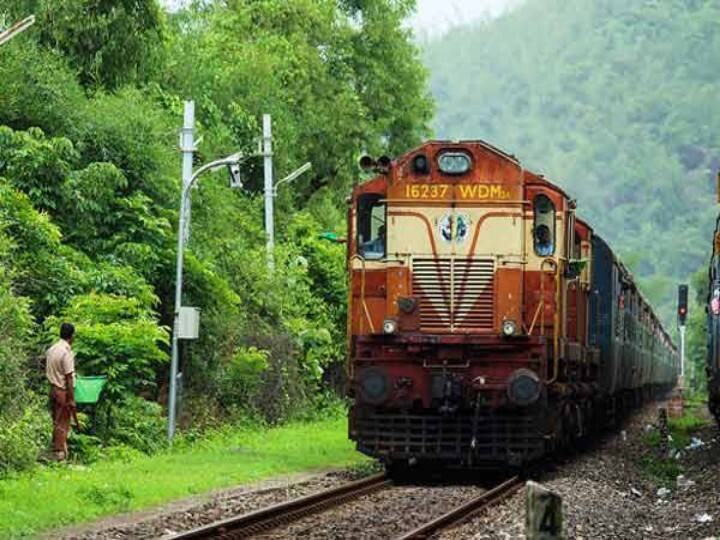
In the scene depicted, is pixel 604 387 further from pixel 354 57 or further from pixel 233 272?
pixel 354 57

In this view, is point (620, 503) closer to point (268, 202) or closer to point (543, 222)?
point (543, 222)

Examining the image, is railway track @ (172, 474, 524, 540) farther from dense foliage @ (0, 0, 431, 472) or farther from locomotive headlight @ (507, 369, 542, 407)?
dense foliage @ (0, 0, 431, 472)

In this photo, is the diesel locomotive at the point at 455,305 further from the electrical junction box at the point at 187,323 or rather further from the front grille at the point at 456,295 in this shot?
the electrical junction box at the point at 187,323

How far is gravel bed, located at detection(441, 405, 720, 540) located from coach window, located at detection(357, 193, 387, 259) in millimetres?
3635

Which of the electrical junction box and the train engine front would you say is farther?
the electrical junction box

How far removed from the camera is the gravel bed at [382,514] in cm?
1341

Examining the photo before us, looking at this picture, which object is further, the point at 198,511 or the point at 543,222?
the point at 543,222

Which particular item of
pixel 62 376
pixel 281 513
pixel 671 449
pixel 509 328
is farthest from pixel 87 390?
pixel 671 449

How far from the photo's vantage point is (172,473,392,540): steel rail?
12.8 m

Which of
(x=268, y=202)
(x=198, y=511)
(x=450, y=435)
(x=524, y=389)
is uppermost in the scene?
(x=268, y=202)

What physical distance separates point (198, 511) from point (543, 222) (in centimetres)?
631

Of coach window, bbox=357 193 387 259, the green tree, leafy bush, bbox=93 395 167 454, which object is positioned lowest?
leafy bush, bbox=93 395 167 454

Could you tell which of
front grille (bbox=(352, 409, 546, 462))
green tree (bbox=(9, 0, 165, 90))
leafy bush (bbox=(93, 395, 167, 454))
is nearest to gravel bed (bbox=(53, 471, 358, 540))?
front grille (bbox=(352, 409, 546, 462))

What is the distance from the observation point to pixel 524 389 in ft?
59.0
